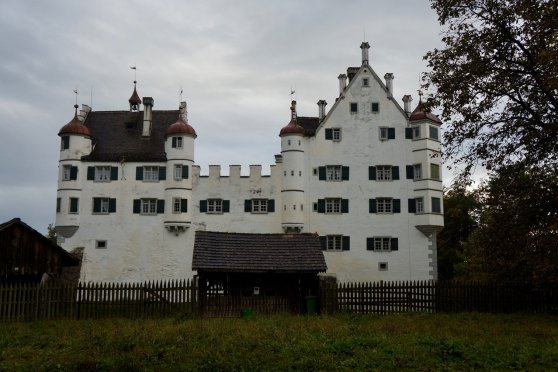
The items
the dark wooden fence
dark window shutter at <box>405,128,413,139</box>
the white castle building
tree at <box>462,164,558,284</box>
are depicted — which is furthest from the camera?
dark window shutter at <box>405,128,413,139</box>

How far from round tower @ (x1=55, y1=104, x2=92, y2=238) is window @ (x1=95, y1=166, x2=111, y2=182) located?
3.55 feet

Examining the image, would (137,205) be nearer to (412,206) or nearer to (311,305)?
(412,206)

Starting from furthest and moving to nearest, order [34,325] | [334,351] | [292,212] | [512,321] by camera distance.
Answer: [292,212]
[512,321]
[34,325]
[334,351]

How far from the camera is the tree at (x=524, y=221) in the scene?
19.3 m

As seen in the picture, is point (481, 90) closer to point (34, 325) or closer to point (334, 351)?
point (334, 351)

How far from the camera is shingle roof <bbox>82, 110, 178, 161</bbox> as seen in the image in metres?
42.2

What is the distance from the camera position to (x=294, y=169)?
41.4 metres

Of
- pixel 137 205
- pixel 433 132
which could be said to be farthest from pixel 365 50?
pixel 137 205

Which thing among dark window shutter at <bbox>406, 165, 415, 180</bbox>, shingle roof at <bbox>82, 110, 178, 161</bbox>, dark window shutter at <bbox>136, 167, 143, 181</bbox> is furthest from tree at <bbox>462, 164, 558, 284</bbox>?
dark window shutter at <bbox>136, 167, 143, 181</bbox>

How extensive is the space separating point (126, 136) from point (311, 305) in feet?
85.6

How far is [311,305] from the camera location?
79.4 feet

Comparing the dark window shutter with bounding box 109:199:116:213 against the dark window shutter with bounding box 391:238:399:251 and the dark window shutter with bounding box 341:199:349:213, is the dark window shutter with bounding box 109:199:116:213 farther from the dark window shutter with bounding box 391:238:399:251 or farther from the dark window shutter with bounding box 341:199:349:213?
the dark window shutter with bounding box 391:238:399:251

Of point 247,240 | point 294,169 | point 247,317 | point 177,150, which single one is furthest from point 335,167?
point 247,317

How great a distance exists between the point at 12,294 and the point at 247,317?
9624 millimetres
